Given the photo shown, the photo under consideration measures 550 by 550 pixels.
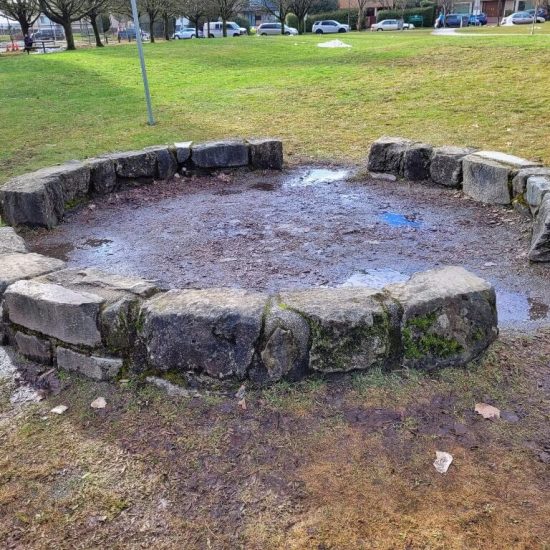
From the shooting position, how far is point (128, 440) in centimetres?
253

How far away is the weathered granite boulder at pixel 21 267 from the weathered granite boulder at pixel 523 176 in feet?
13.1

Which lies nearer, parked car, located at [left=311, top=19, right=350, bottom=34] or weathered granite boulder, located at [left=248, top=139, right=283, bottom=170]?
weathered granite boulder, located at [left=248, top=139, right=283, bottom=170]

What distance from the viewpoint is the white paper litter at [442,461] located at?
229cm

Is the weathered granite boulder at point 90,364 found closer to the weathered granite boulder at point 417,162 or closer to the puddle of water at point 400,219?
the puddle of water at point 400,219

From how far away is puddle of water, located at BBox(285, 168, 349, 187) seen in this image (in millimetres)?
Result: 6385

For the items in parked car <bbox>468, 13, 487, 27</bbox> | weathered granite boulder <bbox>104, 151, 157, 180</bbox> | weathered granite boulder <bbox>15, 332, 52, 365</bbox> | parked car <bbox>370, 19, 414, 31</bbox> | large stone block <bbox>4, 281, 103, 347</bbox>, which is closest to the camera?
large stone block <bbox>4, 281, 103, 347</bbox>

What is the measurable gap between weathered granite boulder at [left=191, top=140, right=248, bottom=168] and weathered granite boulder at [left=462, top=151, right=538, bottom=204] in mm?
2632

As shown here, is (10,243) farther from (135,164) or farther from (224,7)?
(224,7)

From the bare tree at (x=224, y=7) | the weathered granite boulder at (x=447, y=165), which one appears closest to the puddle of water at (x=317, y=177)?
the weathered granite boulder at (x=447, y=165)

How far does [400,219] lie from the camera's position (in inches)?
203

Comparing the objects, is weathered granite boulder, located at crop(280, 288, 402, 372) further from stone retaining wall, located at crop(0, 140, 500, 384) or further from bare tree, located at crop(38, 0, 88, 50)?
bare tree, located at crop(38, 0, 88, 50)

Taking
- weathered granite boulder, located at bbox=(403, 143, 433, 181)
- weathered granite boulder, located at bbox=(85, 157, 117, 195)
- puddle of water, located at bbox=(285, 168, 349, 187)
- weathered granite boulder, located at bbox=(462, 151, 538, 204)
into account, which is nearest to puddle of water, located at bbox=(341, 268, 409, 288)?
weathered granite boulder, located at bbox=(462, 151, 538, 204)

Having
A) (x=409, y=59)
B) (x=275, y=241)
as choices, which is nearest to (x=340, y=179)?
(x=275, y=241)

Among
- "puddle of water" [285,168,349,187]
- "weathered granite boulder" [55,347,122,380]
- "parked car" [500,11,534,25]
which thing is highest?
"parked car" [500,11,534,25]
